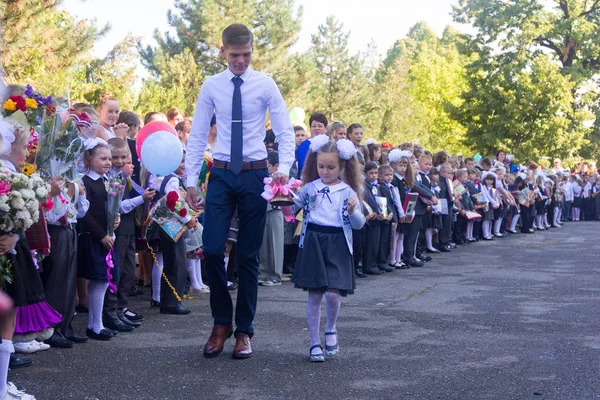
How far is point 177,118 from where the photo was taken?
11.1 m

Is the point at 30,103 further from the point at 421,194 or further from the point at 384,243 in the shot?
the point at 421,194

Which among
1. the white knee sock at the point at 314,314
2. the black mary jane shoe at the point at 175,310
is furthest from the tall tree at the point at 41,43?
the white knee sock at the point at 314,314

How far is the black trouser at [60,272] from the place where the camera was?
6402 mm

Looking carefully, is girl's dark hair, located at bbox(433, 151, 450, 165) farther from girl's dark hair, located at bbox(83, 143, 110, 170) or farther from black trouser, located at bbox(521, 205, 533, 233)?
girl's dark hair, located at bbox(83, 143, 110, 170)

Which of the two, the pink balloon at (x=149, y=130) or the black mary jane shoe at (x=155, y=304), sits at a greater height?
the pink balloon at (x=149, y=130)

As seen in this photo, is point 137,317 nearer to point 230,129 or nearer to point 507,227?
point 230,129

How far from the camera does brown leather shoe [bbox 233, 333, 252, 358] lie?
20.0 ft

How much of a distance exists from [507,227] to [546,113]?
18.8m

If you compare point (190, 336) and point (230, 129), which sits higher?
point (230, 129)

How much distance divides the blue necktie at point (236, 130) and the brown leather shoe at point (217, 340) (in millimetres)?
1183

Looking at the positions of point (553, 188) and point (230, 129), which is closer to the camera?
point (230, 129)

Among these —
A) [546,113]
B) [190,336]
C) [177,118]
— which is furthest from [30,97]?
[546,113]

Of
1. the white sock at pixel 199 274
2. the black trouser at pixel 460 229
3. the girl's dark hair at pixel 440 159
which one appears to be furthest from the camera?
the black trouser at pixel 460 229

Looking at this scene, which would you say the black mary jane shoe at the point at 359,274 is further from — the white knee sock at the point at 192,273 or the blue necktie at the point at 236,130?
the blue necktie at the point at 236,130
